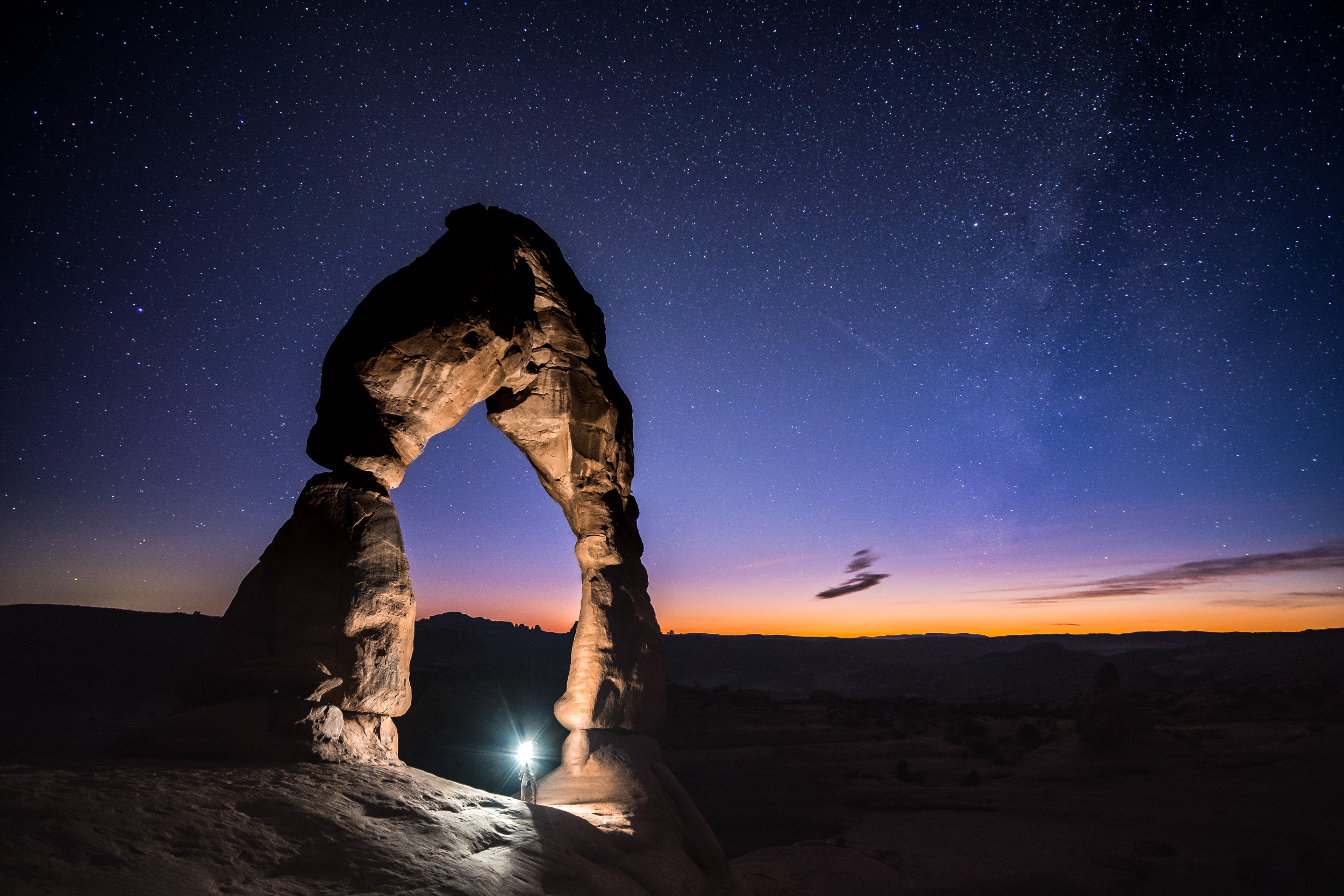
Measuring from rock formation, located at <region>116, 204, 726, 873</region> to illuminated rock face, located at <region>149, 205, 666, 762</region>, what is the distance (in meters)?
0.02

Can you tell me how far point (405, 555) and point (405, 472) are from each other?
3.88 ft

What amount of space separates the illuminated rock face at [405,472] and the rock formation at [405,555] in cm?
2

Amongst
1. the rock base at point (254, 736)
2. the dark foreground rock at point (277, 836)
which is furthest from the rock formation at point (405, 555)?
the dark foreground rock at point (277, 836)

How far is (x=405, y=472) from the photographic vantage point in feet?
26.1

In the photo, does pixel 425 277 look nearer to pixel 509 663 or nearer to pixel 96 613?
pixel 509 663

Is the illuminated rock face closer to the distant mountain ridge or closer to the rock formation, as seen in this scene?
the rock formation

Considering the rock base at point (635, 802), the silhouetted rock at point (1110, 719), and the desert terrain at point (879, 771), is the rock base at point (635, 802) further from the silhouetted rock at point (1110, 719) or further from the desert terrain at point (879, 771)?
the silhouetted rock at point (1110, 719)

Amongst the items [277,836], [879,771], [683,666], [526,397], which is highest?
[526,397]

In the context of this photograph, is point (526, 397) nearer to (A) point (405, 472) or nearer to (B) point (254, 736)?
(A) point (405, 472)

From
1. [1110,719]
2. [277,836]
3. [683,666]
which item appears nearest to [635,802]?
[277,836]

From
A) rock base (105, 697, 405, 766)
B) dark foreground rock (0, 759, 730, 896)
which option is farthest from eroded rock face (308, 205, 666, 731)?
dark foreground rock (0, 759, 730, 896)

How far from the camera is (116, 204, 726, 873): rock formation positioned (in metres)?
5.98

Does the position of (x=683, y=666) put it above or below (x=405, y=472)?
below

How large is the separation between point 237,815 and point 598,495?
22.4ft
